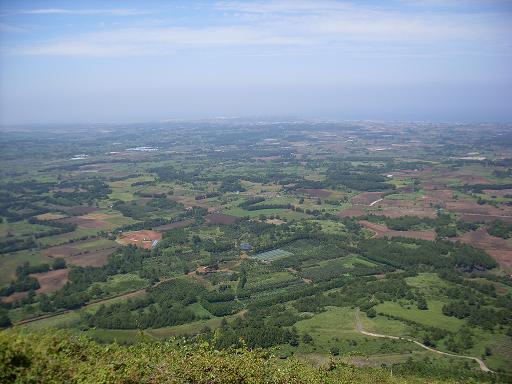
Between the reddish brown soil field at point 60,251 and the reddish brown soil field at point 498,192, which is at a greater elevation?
the reddish brown soil field at point 498,192

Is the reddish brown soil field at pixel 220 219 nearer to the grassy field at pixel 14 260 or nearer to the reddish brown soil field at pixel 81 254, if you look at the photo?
the reddish brown soil field at pixel 81 254

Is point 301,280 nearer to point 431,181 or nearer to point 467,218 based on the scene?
point 467,218

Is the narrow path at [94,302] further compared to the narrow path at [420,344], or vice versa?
the narrow path at [94,302]

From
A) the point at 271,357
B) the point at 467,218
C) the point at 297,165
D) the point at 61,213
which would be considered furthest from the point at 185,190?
the point at 271,357

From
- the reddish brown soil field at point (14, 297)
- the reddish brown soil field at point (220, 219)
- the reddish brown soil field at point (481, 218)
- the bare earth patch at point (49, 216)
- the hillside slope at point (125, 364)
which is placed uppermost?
the hillside slope at point (125, 364)

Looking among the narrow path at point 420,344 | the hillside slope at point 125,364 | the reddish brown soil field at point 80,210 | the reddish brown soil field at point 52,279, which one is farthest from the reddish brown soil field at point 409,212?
the hillside slope at point 125,364

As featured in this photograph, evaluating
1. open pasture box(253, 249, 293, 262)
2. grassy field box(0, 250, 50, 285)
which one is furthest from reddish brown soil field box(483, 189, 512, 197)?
grassy field box(0, 250, 50, 285)
